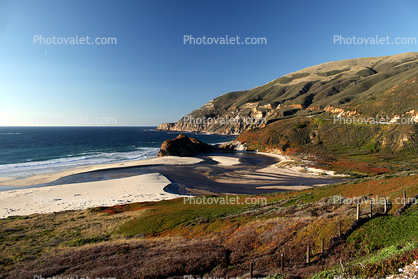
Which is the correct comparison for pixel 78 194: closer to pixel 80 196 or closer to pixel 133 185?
pixel 80 196

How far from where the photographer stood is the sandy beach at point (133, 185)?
32.8 metres

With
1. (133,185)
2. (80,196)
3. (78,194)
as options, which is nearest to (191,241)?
(80,196)

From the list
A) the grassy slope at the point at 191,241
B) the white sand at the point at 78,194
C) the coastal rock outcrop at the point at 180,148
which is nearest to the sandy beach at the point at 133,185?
the white sand at the point at 78,194

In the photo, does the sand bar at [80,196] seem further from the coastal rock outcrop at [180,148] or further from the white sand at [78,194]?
the coastal rock outcrop at [180,148]

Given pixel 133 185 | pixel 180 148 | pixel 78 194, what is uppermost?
pixel 180 148

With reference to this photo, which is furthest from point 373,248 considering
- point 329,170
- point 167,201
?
point 329,170

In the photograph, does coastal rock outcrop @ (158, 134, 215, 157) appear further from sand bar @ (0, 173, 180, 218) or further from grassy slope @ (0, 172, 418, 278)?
grassy slope @ (0, 172, 418, 278)

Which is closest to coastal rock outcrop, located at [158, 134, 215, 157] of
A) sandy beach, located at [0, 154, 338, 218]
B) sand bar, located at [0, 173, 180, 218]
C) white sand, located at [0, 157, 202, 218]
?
sandy beach, located at [0, 154, 338, 218]

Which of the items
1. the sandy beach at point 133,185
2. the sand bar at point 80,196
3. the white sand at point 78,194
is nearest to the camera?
the sand bar at point 80,196

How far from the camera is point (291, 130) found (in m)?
94.4

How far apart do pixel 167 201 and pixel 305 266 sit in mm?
27215

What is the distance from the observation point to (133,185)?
4347 cm

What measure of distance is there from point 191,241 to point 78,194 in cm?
3172

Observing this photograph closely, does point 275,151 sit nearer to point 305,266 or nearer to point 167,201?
point 167,201
